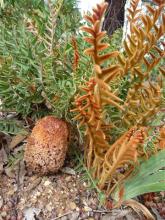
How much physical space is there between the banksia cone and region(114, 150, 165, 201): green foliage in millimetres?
169

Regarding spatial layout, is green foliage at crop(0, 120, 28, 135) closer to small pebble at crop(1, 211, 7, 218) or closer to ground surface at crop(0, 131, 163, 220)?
ground surface at crop(0, 131, 163, 220)

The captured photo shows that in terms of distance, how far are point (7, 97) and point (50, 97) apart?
0.35 ft

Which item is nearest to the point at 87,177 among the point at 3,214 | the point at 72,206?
the point at 72,206

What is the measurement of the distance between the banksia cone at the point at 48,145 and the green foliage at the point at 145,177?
17 centimetres

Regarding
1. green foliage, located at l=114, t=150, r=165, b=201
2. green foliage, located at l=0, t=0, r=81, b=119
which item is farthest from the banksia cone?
green foliage, located at l=114, t=150, r=165, b=201

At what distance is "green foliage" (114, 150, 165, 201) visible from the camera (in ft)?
2.91

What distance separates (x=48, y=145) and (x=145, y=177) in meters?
0.24

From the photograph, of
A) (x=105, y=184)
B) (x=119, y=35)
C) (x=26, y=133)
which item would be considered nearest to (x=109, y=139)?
(x=105, y=184)

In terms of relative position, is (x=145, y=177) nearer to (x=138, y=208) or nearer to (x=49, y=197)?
(x=138, y=208)

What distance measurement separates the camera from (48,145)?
3.22 ft

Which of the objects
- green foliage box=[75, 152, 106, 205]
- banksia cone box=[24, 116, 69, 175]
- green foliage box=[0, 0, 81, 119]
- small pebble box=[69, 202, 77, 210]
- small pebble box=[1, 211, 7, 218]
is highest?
green foliage box=[0, 0, 81, 119]

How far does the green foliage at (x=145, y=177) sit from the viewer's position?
0.89 metres

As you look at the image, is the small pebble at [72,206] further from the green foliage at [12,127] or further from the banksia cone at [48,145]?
the green foliage at [12,127]

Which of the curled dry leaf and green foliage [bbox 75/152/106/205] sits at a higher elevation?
green foliage [bbox 75/152/106/205]
